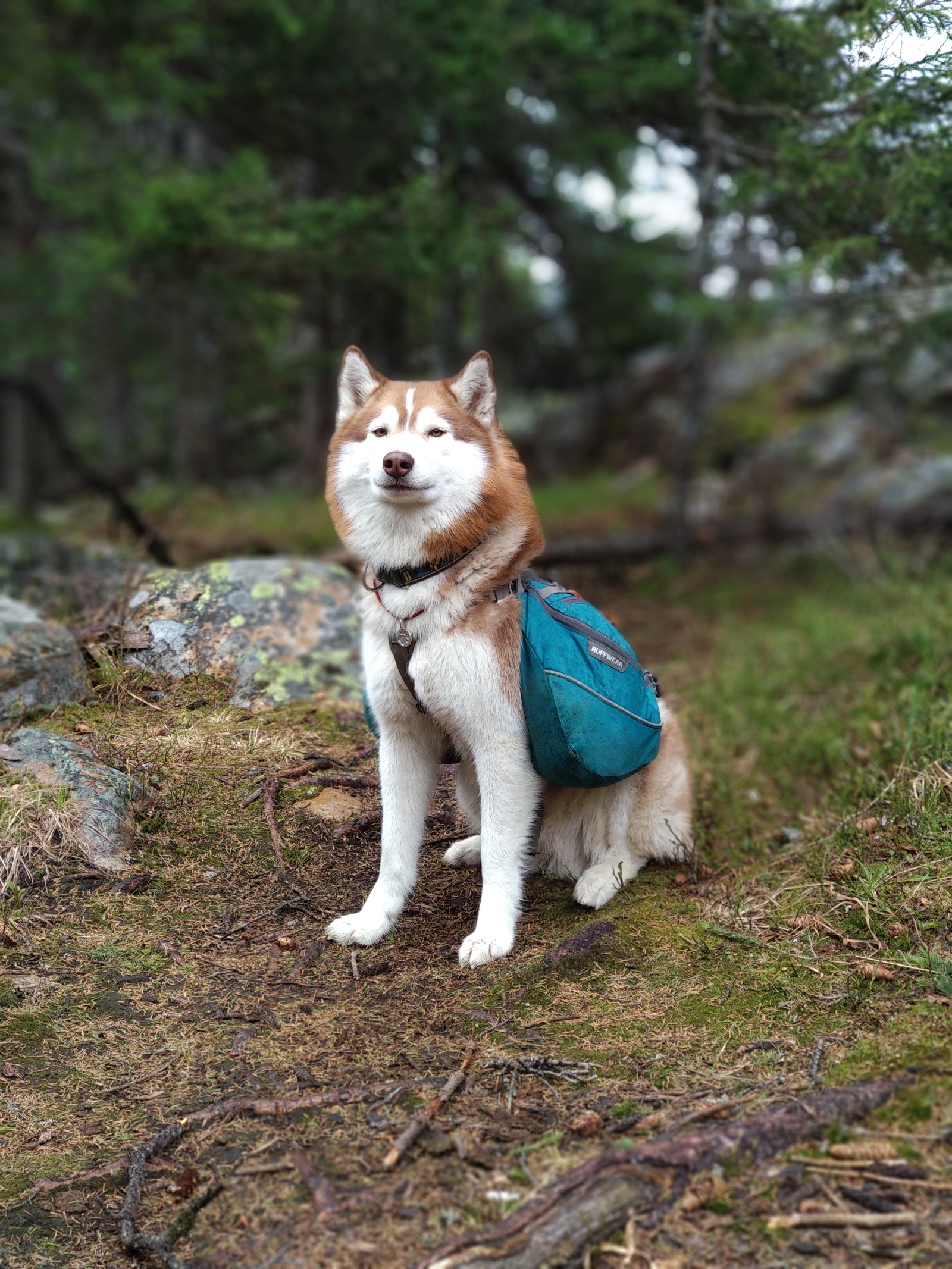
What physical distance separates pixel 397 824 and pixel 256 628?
138cm

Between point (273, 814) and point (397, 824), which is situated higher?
point (397, 824)

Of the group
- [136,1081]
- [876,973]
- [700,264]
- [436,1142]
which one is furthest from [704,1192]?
[700,264]

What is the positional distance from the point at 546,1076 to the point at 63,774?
2.01m

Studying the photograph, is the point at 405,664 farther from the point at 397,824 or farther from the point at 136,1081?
the point at 136,1081

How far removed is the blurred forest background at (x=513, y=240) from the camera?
19.6 ft

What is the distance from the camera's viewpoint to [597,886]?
385 cm

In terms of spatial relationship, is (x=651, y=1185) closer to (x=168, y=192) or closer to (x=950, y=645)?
(x=950, y=645)

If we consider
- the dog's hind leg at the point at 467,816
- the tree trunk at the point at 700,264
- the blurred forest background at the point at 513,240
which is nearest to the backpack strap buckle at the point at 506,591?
the dog's hind leg at the point at 467,816

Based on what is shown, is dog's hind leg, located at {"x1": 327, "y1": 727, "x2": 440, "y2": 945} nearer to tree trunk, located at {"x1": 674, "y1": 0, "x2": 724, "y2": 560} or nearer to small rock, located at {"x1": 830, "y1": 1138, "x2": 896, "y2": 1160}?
small rock, located at {"x1": 830, "y1": 1138, "x2": 896, "y2": 1160}

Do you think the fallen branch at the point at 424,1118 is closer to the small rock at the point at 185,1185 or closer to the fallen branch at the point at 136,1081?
the small rock at the point at 185,1185

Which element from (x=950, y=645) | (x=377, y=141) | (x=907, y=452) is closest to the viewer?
(x=950, y=645)

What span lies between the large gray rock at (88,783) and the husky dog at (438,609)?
86cm

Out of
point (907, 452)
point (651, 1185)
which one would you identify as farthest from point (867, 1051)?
point (907, 452)

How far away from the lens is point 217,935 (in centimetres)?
349
